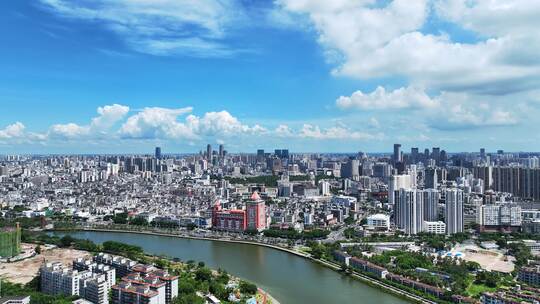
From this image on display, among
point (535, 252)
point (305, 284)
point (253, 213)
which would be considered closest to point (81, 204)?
point (253, 213)

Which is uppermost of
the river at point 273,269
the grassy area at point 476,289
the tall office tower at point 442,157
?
the tall office tower at point 442,157

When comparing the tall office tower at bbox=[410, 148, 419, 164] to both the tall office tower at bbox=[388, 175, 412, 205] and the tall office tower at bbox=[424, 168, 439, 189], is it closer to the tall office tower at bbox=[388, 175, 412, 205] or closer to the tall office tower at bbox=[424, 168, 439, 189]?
the tall office tower at bbox=[424, 168, 439, 189]

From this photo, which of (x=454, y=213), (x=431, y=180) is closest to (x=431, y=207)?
(x=454, y=213)

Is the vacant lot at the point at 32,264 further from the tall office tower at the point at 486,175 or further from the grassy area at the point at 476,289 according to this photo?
the tall office tower at the point at 486,175

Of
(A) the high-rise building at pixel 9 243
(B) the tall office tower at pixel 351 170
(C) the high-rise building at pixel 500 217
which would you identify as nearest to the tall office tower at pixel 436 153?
(B) the tall office tower at pixel 351 170

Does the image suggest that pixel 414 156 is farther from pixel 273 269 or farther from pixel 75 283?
pixel 75 283

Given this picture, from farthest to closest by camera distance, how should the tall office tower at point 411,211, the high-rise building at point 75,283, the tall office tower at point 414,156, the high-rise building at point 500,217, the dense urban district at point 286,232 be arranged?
1. the tall office tower at point 414,156
2. the high-rise building at point 500,217
3. the tall office tower at point 411,211
4. the dense urban district at point 286,232
5. the high-rise building at point 75,283
